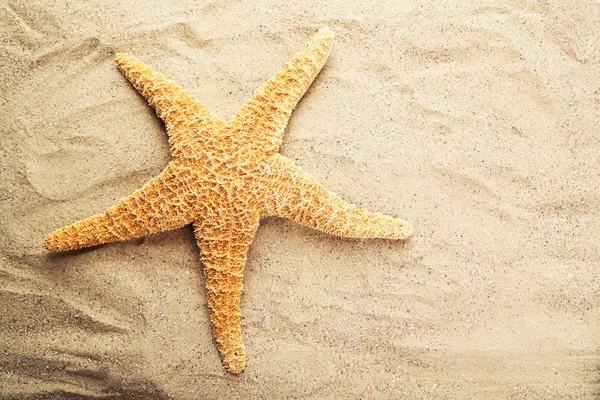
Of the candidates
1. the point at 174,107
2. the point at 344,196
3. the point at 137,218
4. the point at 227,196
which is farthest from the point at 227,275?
the point at 174,107

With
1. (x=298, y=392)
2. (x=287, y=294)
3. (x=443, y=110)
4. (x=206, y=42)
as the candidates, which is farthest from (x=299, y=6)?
(x=298, y=392)

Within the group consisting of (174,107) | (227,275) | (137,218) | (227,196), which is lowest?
(227,275)

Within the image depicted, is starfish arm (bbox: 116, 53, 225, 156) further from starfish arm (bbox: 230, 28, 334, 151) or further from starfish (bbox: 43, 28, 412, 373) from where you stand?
starfish arm (bbox: 230, 28, 334, 151)

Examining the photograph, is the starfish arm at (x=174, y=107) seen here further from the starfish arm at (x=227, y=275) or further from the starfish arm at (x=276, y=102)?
the starfish arm at (x=227, y=275)

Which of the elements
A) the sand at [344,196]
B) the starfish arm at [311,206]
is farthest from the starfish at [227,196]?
the sand at [344,196]

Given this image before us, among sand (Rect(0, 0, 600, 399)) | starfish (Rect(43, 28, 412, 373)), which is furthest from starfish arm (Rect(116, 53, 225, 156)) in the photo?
sand (Rect(0, 0, 600, 399))

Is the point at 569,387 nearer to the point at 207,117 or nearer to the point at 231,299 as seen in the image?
the point at 231,299

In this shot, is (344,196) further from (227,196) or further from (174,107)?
(174,107)
